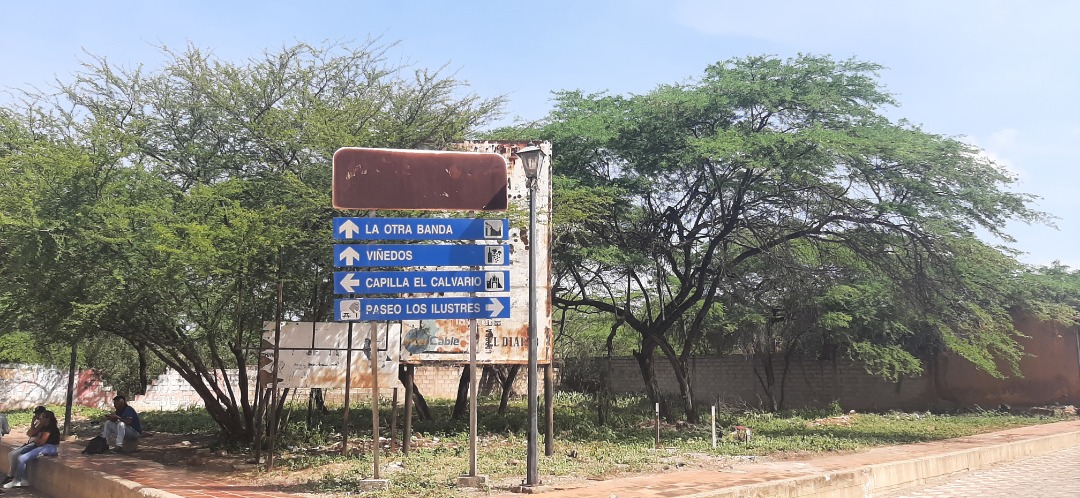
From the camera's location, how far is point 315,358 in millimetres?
12211

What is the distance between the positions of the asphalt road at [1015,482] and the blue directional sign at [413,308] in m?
6.54

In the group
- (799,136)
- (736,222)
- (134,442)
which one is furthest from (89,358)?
(799,136)

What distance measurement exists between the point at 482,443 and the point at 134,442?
6295 millimetres

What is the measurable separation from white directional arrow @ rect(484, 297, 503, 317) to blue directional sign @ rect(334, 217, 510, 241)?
2.77ft

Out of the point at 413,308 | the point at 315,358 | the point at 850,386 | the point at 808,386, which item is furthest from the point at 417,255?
the point at 850,386

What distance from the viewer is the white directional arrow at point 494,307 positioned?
35.2ft

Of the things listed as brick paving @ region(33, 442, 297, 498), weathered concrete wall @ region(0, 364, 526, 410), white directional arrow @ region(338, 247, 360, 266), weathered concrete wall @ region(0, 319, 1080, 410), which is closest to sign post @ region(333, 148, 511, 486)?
white directional arrow @ region(338, 247, 360, 266)

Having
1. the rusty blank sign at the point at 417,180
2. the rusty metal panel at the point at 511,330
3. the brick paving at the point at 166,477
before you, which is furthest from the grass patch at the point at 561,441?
the rusty blank sign at the point at 417,180

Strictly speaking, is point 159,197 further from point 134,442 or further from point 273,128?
point 134,442

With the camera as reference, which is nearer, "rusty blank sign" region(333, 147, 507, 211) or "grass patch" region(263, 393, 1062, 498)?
Result: "rusty blank sign" region(333, 147, 507, 211)

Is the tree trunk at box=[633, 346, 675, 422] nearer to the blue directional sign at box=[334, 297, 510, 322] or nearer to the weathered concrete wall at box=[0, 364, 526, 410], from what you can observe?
the weathered concrete wall at box=[0, 364, 526, 410]

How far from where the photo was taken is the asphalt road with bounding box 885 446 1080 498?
11.6m

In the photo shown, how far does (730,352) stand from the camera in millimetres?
33281

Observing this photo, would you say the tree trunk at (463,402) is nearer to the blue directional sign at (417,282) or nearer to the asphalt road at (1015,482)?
the blue directional sign at (417,282)
